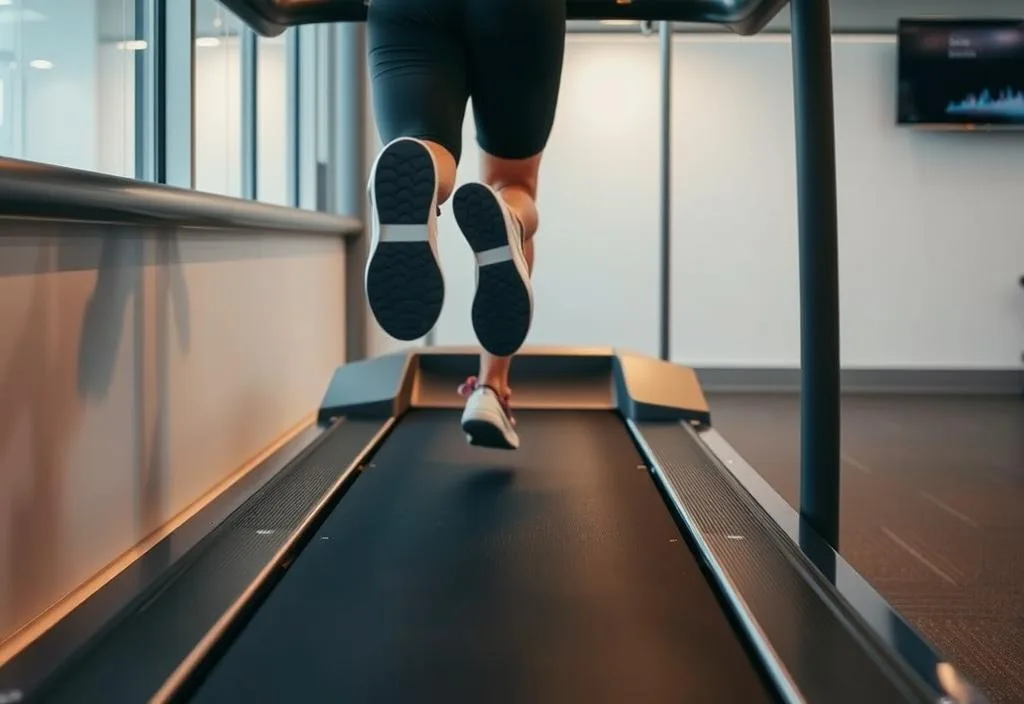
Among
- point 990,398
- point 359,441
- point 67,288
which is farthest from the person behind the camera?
point 990,398

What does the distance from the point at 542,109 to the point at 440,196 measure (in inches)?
11.6

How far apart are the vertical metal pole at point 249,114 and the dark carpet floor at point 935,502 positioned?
168cm

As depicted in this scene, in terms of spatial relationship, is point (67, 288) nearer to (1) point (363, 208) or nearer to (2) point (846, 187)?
(1) point (363, 208)

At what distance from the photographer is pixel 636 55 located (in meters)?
4.95

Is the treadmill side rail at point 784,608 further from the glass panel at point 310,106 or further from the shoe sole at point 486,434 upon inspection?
the glass panel at point 310,106

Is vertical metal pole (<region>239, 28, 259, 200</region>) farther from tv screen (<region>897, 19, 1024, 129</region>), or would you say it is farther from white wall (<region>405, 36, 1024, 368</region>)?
tv screen (<region>897, 19, 1024, 129</region>)

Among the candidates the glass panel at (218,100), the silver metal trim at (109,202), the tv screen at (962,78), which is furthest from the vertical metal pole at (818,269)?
the tv screen at (962,78)

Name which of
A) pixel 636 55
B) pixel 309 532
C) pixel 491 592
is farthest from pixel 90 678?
pixel 636 55

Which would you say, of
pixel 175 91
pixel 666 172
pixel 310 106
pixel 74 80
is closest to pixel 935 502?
pixel 666 172

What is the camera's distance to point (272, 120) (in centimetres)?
340

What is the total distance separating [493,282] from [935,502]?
1.70 metres

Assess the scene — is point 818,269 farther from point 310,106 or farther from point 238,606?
point 310,106

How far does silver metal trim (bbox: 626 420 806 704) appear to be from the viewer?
100 cm

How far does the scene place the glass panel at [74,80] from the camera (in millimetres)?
1571
